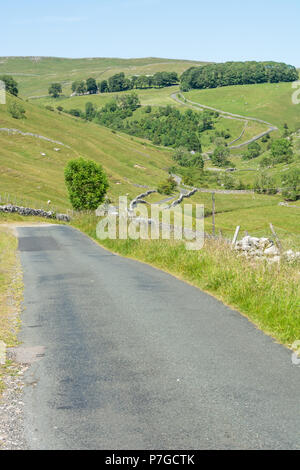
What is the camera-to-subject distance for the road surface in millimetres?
6176

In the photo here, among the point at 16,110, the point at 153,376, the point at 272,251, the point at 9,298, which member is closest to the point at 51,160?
the point at 16,110

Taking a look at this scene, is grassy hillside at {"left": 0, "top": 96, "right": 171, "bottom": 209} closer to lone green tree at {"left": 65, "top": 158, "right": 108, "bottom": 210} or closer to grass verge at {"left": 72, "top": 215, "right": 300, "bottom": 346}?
lone green tree at {"left": 65, "top": 158, "right": 108, "bottom": 210}

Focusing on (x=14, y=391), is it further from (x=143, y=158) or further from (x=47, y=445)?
(x=143, y=158)

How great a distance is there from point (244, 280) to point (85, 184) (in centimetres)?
7903

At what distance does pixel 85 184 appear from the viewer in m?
91.0

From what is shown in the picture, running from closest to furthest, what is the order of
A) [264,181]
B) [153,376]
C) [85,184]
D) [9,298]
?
[153,376], [9,298], [85,184], [264,181]

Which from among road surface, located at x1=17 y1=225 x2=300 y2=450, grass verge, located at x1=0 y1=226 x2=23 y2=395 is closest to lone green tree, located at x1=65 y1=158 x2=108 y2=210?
grass verge, located at x1=0 y1=226 x2=23 y2=395

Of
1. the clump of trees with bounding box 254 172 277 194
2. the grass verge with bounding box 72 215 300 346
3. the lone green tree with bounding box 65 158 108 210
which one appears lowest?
the clump of trees with bounding box 254 172 277 194

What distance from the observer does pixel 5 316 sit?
12.5 metres

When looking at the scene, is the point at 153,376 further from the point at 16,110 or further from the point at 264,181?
the point at 16,110

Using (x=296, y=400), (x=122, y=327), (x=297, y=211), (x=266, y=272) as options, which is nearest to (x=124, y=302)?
(x=122, y=327)

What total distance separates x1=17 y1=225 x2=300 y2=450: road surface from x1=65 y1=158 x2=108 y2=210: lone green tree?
7545cm

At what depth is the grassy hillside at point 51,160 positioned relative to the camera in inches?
3979

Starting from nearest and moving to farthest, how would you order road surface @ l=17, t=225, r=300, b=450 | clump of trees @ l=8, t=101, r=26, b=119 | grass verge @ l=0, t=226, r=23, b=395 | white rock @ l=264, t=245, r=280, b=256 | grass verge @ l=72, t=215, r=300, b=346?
road surface @ l=17, t=225, r=300, b=450 → grass verge @ l=0, t=226, r=23, b=395 → grass verge @ l=72, t=215, r=300, b=346 → white rock @ l=264, t=245, r=280, b=256 → clump of trees @ l=8, t=101, r=26, b=119
